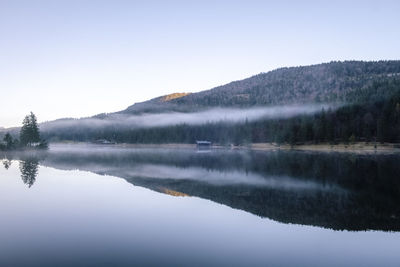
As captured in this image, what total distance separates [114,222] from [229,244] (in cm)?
542

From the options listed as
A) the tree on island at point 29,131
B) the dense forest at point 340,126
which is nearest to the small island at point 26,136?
the tree on island at point 29,131

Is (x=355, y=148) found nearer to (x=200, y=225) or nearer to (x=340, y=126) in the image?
(x=340, y=126)

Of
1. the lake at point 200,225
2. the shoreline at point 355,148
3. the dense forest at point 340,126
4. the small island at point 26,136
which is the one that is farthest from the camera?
the dense forest at point 340,126

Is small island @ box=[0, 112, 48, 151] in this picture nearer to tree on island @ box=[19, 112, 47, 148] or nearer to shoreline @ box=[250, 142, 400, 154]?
tree on island @ box=[19, 112, 47, 148]

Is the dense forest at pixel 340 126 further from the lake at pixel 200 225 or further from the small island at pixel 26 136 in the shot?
the lake at pixel 200 225

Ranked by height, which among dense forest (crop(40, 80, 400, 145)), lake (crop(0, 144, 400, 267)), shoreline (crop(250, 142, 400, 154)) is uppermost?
dense forest (crop(40, 80, 400, 145))

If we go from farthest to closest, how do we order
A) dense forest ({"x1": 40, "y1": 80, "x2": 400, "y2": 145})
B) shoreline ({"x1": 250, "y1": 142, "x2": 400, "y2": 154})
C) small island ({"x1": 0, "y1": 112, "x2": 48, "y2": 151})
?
dense forest ({"x1": 40, "y1": 80, "x2": 400, "y2": 145}) → small island ({"x1": 0, "y1": 112, "x2": 48, "y2": 151}) → shoreline ({"x1": 250, "y1": 142, "x2": 400, "y2": 154})

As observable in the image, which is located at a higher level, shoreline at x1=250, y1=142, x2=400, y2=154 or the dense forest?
the dense forest

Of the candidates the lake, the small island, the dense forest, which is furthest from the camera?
the dense forest

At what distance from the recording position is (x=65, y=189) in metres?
24.8

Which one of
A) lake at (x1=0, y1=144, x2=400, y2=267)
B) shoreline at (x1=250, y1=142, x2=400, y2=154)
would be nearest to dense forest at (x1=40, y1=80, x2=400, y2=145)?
shoreline at (x1=250, y1=142, x2=400, y2=154)

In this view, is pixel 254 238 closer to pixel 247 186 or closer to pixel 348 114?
pixel 247 186

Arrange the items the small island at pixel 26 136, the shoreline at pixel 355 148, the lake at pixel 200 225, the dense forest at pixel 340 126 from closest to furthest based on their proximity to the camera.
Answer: the lake at pixel 200 225 → the shoreline at pixel 355 148 → the small island at pixel 26 136 → the dense forest at pixel 340 126

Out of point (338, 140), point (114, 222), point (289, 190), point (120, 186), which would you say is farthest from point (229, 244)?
point (338, 140)
